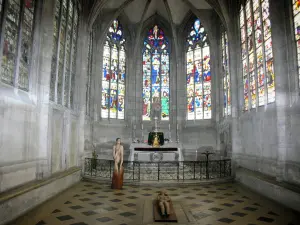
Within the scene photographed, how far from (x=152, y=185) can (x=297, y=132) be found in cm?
539

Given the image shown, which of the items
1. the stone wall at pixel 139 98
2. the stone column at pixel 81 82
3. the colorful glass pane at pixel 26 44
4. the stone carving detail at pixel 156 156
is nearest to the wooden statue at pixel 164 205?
the colorful glass pane at pixel 26 44

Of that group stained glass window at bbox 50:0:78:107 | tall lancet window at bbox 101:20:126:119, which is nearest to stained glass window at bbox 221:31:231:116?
tall lancet window at bbox 101:20:126:119

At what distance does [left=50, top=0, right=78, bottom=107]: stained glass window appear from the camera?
29.0 ft

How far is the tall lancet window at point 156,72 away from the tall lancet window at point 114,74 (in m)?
1.81

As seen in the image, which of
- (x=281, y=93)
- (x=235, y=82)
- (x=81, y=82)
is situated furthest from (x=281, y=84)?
(x=81, y=82)

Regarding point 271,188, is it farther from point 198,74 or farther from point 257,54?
point 198,74

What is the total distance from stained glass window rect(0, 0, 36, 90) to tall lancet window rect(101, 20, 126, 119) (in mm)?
9545

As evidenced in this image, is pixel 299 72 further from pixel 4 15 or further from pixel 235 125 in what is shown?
pixel 4 15

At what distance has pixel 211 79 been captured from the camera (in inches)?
640

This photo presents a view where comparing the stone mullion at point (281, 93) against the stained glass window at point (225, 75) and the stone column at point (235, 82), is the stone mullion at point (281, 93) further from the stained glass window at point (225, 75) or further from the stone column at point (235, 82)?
the stained glass window at point (225, 75)

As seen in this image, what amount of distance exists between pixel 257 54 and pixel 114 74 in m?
10.3

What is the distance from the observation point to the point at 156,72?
18.4m

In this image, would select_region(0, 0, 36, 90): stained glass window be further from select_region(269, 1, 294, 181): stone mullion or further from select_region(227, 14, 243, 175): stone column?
select_region(227, 14, 243, 175): stone column

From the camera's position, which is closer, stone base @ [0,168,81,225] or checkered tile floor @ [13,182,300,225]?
stone base @ [0,168,81,225]
